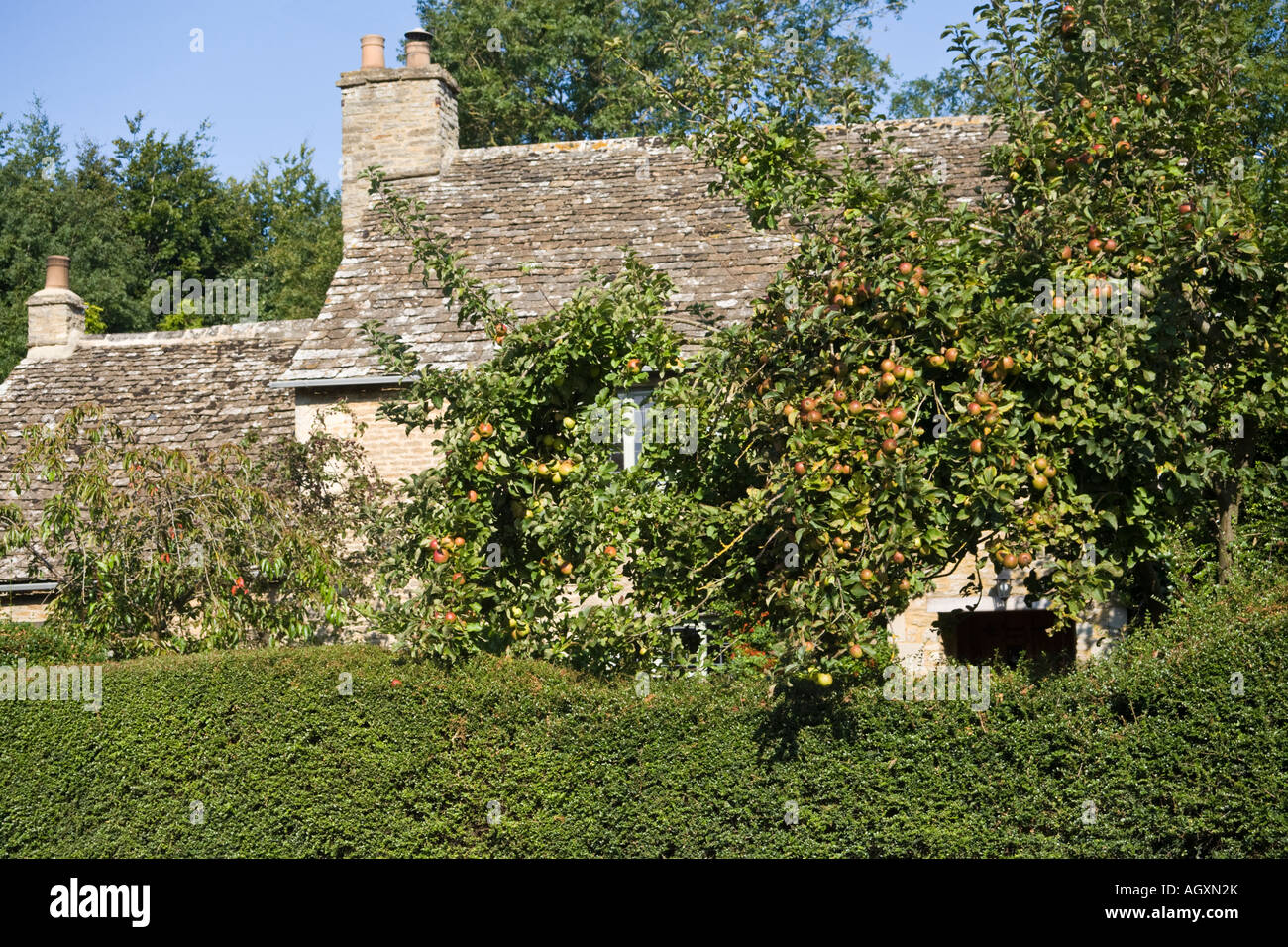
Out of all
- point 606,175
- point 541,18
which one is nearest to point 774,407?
point 606,175

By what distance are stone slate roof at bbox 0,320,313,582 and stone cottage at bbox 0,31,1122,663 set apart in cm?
3

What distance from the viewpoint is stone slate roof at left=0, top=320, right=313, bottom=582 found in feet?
51.4

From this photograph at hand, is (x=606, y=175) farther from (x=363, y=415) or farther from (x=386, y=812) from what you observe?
(x=386, y=812)

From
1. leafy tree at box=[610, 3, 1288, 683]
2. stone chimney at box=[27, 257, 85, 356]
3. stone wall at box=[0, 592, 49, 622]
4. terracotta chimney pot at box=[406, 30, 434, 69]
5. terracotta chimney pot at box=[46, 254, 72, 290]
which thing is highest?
terracotta chimney pot at box=[406, 30, 434, 69]

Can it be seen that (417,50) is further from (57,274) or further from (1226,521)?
(1226,521)

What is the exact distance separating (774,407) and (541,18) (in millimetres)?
24096

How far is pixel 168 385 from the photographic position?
1689 cm

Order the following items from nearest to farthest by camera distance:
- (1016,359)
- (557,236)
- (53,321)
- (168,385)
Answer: (1016,359) < (557,236) < (168,385) < (53,321)

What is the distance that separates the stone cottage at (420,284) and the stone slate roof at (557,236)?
0.03 meters

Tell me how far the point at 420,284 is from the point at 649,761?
29.5 feet

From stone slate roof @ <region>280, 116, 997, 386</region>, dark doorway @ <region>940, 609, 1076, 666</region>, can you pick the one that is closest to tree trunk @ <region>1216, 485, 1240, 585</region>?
dark doorway @ <region>940, 609, 1076, 666</region>

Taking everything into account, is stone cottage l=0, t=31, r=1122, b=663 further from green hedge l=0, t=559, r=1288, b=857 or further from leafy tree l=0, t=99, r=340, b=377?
leafy tree l=0, t=99, r=340, b=377

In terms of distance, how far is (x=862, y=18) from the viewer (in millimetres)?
31828

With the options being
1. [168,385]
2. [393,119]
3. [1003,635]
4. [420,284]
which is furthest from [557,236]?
[1003,635]
